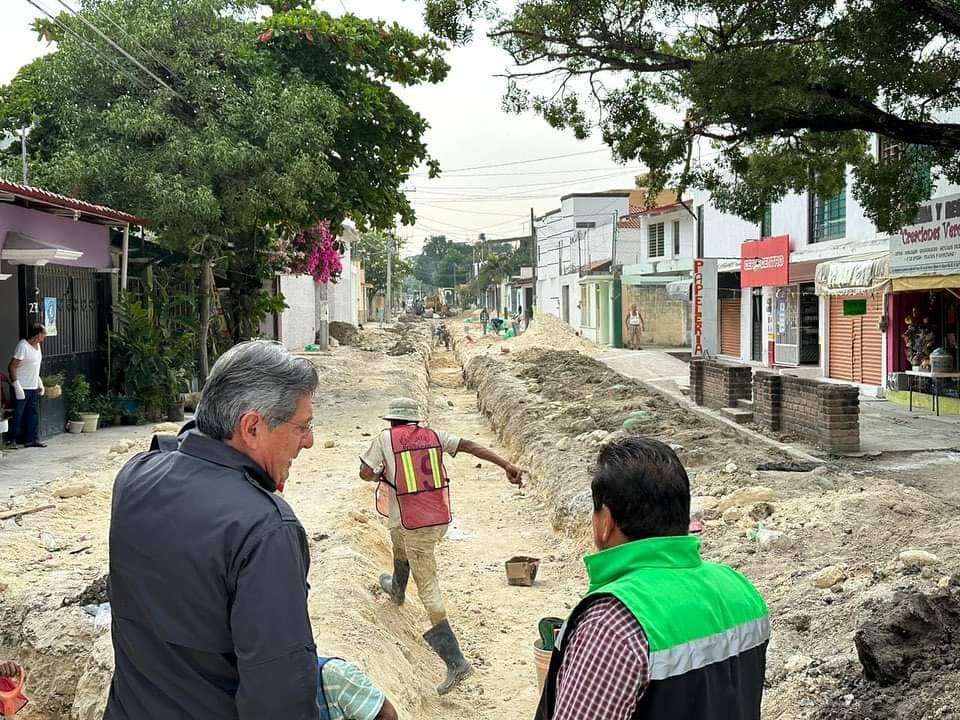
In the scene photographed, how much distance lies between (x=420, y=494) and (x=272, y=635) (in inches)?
169

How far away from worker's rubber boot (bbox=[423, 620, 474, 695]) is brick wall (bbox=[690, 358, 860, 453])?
7.30 m

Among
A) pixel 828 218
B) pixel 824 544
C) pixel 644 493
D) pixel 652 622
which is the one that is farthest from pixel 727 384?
pixel 652 622

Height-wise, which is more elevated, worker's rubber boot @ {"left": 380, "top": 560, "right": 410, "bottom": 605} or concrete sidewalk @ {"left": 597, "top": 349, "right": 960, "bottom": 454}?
concrete sidewalk @ {"left": 597, "top": 349, "right": 960, "bottom": 454}

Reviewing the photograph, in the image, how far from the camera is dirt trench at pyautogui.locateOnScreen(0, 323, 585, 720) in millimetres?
5840

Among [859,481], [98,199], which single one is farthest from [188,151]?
[859,481]

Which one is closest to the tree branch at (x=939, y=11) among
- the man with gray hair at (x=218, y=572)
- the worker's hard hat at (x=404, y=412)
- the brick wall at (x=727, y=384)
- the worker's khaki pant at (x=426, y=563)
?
the worker's hard hat at (x=404, y=412)

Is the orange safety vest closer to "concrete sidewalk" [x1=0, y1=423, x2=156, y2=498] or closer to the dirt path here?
the dirt path

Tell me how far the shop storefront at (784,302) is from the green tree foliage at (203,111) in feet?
33.7

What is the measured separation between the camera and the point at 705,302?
25.9m

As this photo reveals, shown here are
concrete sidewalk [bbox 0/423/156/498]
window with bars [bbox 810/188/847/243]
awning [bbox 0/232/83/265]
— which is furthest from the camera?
window with bars [bbox 810/188/847/243]

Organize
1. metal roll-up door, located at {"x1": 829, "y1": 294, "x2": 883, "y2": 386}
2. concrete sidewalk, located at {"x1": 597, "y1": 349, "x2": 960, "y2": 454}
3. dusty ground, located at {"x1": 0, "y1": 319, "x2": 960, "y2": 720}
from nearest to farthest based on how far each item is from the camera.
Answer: dusty ground, located at {"x1": 0, "y1": 319, "x2": 960, "y2": 720}, concrete sidewalk, located at {"x1": 597, "y1": 349, "x2": 960, "y2": 454}, metal roll-up door, located at {"x1": 829, "y1": 294, "x2": 883, "y2": 386}

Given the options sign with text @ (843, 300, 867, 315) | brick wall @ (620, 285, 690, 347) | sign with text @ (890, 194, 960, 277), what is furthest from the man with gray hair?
brick wall @ (620, 285, 690, 347)

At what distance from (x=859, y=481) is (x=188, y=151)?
11.3m

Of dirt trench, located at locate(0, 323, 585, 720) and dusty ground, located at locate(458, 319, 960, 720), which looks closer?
dusty ground, located at locate(458, 319, 960, 720)
